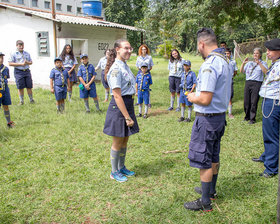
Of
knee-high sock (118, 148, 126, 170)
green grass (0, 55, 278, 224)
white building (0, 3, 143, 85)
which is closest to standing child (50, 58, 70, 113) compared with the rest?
green grass (0, 55, 278, 224)

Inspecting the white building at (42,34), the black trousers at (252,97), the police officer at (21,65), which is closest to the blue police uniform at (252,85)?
the black trousers at (252,97)

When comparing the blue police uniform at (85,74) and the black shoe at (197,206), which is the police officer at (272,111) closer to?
the black shoe at (197,206)

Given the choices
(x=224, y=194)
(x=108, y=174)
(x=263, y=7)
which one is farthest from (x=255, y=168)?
(x=263, y=7)

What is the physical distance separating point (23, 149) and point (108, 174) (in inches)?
84.0

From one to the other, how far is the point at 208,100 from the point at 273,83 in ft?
6.03

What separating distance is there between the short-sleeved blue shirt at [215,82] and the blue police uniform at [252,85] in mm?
4207

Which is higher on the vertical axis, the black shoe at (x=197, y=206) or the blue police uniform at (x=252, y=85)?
the blue police uniform at (x=252, y=85)

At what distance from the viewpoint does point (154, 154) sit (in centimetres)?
519

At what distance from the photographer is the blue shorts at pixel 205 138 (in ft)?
10.0

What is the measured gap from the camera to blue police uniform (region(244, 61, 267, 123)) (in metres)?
6.77

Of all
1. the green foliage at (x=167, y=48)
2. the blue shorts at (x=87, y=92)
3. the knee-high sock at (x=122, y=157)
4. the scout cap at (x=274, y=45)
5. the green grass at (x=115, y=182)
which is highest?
the green foliage at (x=167, y=48)

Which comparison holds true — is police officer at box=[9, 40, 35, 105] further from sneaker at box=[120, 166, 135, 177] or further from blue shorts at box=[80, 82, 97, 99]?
sneaker at box=[120, 166, 135, 177]

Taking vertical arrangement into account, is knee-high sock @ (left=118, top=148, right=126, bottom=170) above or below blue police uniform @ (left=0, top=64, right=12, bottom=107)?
below

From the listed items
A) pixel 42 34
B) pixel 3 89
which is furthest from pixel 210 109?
pixel 42 34
